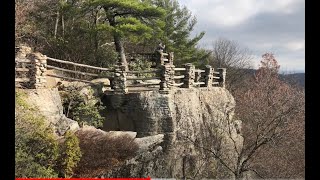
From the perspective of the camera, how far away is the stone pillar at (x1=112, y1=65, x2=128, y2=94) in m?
16.8

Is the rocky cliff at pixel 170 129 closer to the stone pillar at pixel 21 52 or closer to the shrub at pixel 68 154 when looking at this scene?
the shrub at pixel 68 154

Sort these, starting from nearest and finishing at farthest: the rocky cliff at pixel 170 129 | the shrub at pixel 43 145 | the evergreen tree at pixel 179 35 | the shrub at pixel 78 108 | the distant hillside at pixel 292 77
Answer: the shrub at pixel 43 145 < the shrub at pixel 78 108 < the rocky cliff at pixel 170 129 < the evergreen tree at pixel 179 35 < the distant hillside at pixel 292 77

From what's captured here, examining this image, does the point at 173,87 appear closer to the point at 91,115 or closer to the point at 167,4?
the point at 91,115

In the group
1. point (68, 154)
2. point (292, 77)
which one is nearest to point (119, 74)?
point (68, 154)

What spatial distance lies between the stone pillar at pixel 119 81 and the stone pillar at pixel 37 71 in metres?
3.98

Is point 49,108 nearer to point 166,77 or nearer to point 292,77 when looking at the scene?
point 166,77

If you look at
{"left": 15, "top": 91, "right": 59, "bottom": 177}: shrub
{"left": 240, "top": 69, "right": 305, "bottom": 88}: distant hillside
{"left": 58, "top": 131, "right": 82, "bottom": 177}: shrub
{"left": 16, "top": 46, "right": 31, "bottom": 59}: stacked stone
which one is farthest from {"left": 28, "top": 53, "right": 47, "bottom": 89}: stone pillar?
{"left": 240, "top": 69, "right": 305, "bottom": 88}: distant hillside

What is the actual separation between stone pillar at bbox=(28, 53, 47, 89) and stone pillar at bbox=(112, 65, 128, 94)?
398 cm

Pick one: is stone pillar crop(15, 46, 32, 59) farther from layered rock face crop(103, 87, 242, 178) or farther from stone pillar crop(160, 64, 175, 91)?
stone pillar crop(160, 64, 175, 91)

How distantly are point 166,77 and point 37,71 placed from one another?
20.1 ft

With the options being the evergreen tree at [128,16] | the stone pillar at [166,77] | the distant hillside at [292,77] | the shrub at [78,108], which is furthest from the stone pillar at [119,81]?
the distant hillside at [292,77]

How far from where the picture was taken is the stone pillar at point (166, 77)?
1716cm

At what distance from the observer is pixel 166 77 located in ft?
57.2

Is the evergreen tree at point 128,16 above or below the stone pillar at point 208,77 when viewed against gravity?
above
